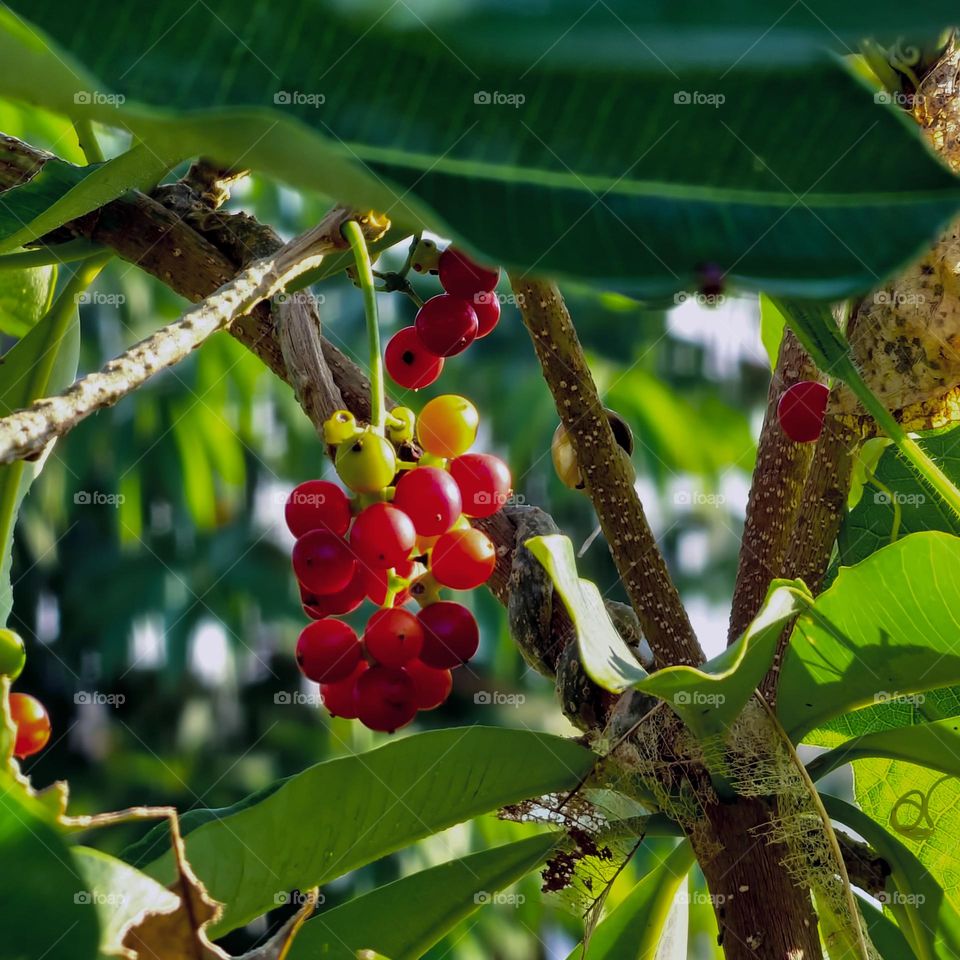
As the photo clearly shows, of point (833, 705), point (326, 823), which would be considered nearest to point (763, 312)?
point (833, 705)

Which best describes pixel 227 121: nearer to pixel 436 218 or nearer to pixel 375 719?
pixel 436 218

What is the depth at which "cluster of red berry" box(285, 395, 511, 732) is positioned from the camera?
0.47m

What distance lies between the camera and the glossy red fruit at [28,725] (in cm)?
45

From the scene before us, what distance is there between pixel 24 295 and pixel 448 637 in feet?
1.03

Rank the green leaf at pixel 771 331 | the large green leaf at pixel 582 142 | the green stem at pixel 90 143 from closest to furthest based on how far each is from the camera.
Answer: the large green leaf at pixel 582 142 < the green stem at pixel 90 143 < the green leaf at pixel 771 331

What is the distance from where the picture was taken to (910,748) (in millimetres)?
494

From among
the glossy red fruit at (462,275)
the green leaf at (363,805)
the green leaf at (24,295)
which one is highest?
the green leaf at (24,295)

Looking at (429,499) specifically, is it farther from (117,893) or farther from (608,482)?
(117,893)

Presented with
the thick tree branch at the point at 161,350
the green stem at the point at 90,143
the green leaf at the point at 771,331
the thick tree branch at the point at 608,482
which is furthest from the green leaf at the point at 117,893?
the green leaf at the point at 771,331

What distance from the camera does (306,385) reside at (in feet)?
1.61

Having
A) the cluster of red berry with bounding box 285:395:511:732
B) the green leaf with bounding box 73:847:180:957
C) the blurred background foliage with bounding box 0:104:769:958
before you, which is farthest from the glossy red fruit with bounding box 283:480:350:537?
the blurred background foliage with bounding box 0:104:769:958

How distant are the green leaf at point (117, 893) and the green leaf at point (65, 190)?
0.22 metres

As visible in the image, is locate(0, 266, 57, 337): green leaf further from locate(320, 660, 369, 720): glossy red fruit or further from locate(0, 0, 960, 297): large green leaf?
locate(0, 0, 960, 297): large green leaf

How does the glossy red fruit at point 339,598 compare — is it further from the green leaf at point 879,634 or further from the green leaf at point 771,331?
the green leaf at point 771,331
